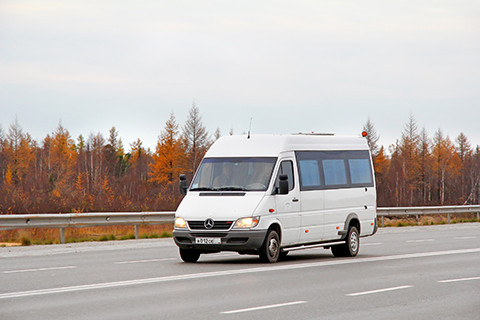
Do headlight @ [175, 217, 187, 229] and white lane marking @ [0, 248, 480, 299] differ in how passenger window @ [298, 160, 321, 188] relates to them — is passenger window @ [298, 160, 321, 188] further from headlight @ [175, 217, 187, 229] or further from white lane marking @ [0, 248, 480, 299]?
headlight @ [175, 217, 187, 229]

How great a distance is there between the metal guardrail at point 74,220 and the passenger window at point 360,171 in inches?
322

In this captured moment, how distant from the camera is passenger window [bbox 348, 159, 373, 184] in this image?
20094 mm

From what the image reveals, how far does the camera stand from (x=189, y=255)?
17125 millimetres

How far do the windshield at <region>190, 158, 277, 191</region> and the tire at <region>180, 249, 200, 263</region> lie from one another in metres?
1.24

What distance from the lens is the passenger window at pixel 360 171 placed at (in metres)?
20.1

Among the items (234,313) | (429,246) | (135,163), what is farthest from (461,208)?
(135,163)

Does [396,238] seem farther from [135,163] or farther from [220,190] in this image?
[135,163]

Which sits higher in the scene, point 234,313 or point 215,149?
point 215,149

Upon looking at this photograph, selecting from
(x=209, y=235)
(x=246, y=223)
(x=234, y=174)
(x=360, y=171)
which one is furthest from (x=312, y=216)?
(x=209, y=235)

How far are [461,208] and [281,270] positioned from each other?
91.9 ft

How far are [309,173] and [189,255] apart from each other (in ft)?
10.5

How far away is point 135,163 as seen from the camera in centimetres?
15800

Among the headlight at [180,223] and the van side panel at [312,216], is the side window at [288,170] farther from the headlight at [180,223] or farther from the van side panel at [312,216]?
the headlight at [180,223]

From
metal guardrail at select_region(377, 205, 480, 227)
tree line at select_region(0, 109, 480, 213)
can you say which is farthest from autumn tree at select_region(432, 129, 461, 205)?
metal guardrail at select_region(377, 205, 480, 227)
